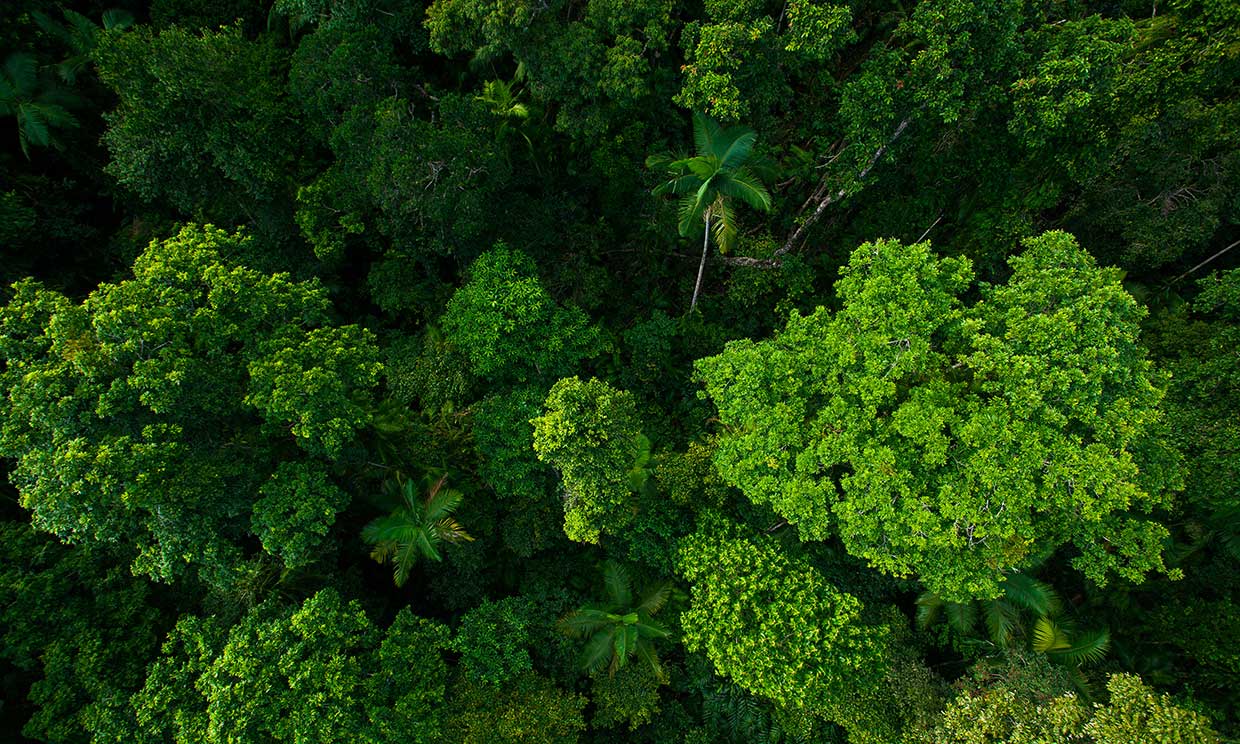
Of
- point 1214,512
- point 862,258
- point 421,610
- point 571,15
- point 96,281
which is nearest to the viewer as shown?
point 862,258

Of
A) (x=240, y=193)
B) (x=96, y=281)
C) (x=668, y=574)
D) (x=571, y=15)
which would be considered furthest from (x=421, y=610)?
(x=571, y=15)

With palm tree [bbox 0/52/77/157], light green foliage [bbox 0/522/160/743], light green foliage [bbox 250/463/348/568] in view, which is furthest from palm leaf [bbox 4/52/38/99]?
light green foliage [bbox 250/463/348/568]

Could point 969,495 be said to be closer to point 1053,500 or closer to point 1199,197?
point 1053,500

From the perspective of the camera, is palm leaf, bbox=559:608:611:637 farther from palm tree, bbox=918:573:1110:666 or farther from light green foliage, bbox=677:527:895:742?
palm tree, bbox=918:573:1110:666

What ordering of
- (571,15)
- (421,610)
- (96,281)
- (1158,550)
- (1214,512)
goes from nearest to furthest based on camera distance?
(1158,550), (1214,512), (571,15), (421,610), (96,281)

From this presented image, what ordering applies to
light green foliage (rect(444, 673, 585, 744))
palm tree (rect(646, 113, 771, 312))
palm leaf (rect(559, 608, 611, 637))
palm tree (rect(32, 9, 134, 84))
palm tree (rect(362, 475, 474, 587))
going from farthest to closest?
palm tree (rect(32, 9, 134, 84)) → palm leaf (rect(559, 608, 611, 637)) → palm tree (rect(646, 113, 771, 312)) → palm tree (rect(362, 475, 474, 587)) → light green foliage (rect(444, 673, 585, 744))
